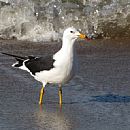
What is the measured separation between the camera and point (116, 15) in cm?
1195

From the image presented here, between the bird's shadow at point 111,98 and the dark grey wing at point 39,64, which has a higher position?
the dark grey wing at point 39,64

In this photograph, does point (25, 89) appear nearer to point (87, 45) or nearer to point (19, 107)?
point (19, 107)

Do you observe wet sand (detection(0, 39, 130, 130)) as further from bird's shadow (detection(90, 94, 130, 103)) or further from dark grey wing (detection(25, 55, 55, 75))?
dark grey wing (detection(25, 55, 55, 75))

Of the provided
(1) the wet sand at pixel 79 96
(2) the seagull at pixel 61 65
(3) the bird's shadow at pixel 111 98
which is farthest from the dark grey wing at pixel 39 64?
(3) the bird's shadow at pixel 111 98

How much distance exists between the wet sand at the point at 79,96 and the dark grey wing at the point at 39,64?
320 mm

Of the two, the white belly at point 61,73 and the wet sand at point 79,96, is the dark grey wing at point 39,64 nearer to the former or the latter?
the white belly at point 61,73

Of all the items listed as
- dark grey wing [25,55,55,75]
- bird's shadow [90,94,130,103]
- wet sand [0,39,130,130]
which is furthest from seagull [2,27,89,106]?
bird's shadow [90,94,130,103]

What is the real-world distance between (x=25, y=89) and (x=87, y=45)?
3.08m

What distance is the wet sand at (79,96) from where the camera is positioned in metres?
6.33

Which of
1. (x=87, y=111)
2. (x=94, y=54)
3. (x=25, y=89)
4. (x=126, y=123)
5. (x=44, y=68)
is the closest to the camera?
(x=126, y=123)

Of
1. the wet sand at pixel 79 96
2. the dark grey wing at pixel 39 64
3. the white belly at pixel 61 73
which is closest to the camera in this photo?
the wet sand at pixel 79 96

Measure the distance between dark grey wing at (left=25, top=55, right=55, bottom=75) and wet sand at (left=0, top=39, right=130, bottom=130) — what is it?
32 centimetres

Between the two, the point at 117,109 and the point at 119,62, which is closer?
the point at 117,109

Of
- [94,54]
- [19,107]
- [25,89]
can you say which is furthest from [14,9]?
[19,107]
